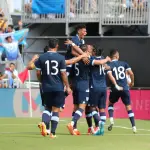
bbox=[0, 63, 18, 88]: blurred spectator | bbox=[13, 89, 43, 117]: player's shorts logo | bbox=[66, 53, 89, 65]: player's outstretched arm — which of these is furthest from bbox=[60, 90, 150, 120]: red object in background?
bbox=[66, 53, 89, 65]: player's outstretched arm

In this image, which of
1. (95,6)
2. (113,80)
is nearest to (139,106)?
(95,6)

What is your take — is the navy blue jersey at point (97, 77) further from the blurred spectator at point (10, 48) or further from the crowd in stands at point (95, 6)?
the crowd in stands at point (95, 6)

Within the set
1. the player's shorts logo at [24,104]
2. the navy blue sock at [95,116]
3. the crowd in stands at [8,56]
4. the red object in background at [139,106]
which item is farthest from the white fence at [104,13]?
the navy blue sock at [95,116]

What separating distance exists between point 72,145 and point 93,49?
3.82m

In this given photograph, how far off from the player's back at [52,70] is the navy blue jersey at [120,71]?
3433mm

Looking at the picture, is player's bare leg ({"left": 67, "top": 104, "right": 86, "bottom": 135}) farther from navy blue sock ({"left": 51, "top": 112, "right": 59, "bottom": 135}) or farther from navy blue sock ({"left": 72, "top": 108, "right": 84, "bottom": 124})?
navy blue sock ({"left": 51, "top": 112, "right": 59, "bottom": 135})

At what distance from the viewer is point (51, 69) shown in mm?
14234

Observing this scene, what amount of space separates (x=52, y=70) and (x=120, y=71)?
368 centimetres

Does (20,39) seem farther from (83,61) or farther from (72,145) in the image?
(72,145)

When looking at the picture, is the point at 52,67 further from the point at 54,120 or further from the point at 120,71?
the point at 120,71

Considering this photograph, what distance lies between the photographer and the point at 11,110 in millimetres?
26031

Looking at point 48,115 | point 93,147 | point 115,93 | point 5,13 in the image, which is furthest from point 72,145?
point 5,13

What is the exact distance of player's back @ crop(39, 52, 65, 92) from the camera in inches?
557

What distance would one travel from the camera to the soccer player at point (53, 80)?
14.1 meters
